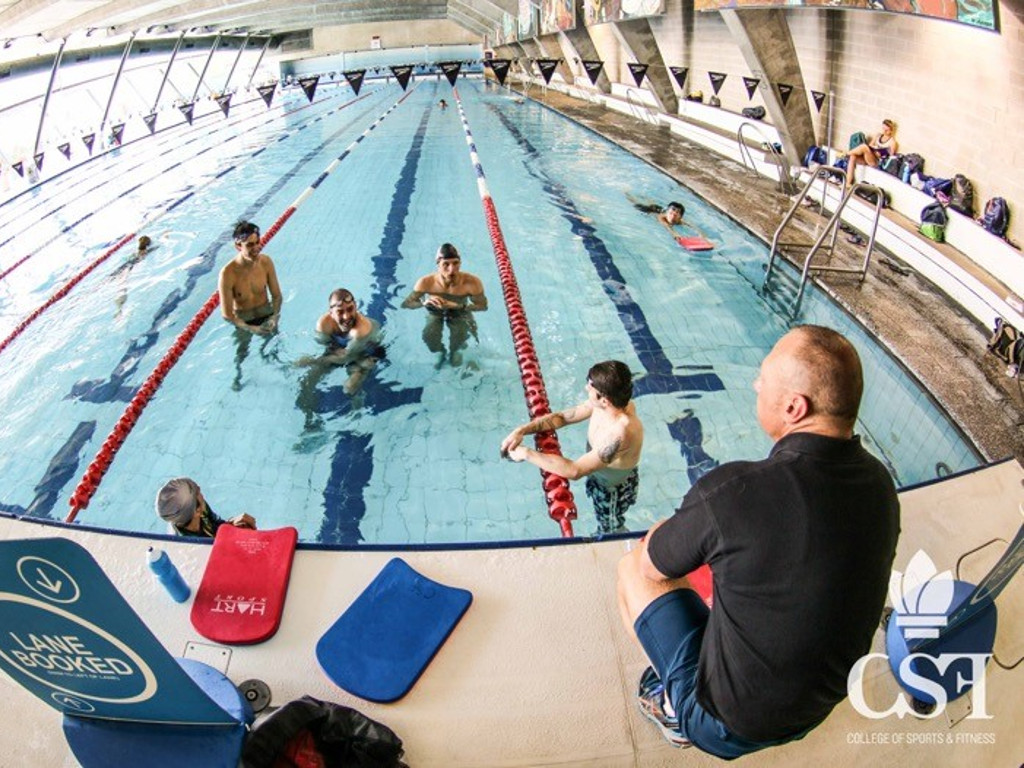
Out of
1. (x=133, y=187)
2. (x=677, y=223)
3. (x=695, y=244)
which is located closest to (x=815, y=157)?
(x=677, y=223)

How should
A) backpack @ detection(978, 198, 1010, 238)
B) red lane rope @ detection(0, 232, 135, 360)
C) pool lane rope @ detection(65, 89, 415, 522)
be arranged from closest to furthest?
pool lane rope @ detection(65, 89, 415, 522) → red lane rope @ detection(0, 232, 135, 360) → backpack @ detection(978, 198, 1010, 238)

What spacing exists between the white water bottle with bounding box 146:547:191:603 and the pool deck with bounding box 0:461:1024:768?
41 millimetres

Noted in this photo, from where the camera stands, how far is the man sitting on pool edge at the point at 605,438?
2.57m

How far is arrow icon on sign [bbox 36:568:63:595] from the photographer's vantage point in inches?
47.2

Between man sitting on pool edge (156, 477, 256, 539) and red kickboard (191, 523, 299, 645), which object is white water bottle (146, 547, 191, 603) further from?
man sitting on pool edge (156, 477, 256, 539)

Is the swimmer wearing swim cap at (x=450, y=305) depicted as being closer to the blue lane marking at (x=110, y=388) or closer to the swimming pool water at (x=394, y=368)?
the swimming pool water at (x=394, y=368)

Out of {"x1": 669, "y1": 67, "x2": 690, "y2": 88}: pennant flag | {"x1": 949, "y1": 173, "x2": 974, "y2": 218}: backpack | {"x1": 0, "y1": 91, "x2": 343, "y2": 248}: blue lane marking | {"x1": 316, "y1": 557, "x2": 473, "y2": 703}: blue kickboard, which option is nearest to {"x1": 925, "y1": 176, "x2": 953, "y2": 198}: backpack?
{"x1": 949, "y1": 173, "x2": 974, "y2": 218}: backpack

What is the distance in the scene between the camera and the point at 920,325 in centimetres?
465

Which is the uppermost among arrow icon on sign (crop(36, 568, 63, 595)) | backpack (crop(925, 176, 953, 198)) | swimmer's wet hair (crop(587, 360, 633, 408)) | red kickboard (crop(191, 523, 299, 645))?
arrow icon on sign (crop(36, 568, 63, 595))

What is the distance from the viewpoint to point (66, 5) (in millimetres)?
10602

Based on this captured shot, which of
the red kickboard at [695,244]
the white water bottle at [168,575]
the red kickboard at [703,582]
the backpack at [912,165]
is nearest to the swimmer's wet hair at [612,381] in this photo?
the red kickboard at [703,582]

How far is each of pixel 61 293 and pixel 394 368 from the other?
3.94m

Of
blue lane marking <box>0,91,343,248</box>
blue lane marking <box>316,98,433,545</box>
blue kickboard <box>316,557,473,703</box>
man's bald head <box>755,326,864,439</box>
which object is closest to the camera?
man's bald head <box>755,326,864,439</box>

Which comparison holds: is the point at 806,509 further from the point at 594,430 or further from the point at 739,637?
the point at 594,430
